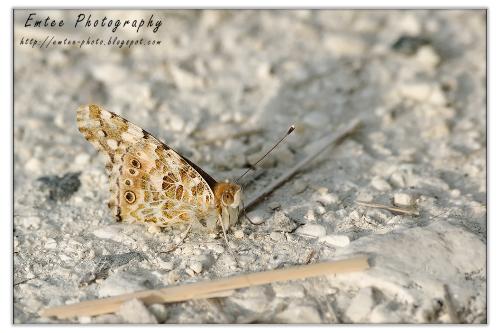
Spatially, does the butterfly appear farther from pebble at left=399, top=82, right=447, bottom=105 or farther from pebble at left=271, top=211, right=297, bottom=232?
pebble at left=399, top=82, right=447, bottom=105

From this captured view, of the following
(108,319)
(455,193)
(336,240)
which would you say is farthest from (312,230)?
(108,319)

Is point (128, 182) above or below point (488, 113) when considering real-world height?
below

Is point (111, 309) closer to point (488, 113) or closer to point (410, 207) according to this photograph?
point (410, 207)

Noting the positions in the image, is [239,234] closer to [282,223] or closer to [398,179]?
[282,223]

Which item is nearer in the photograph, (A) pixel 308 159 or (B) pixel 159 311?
(B) pixel 159 311

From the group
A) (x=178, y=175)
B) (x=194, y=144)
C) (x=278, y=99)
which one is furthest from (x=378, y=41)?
(x=178, y=175)

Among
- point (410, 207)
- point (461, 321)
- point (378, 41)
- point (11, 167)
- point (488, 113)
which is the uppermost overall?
point (378, 41)

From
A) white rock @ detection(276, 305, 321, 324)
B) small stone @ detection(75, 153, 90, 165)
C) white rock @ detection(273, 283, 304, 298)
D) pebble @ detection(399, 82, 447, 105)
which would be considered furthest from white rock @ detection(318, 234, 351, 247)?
pebble @ detection(399, 82, 447, 105)
